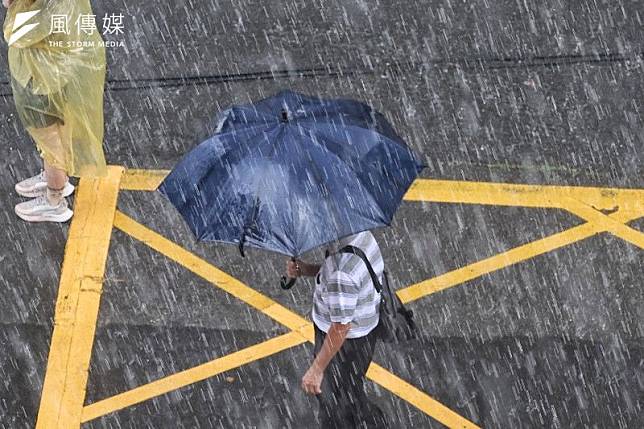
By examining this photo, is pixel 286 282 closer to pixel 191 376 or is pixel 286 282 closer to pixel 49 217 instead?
pixel 191 376

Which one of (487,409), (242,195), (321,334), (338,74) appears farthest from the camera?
(338,74)

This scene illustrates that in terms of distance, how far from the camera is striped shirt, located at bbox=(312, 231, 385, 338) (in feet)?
15.7

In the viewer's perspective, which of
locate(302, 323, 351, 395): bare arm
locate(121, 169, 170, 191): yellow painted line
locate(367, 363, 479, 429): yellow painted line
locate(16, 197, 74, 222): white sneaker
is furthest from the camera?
locate(121, 169, 170, 191): yellow painted line

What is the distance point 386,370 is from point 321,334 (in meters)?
1.19

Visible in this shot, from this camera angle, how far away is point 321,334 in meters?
5.32

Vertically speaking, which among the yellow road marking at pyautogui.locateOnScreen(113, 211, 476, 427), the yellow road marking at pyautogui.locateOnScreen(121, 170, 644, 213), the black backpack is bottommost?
the yellow road marking at pyautogui.locateOnScreen(113, 211, 476, 427)

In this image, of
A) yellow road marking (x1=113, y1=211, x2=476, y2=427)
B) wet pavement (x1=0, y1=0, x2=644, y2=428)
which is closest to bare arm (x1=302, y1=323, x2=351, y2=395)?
wet pavement (x1=0, y1=0, x2=644, y2=428)

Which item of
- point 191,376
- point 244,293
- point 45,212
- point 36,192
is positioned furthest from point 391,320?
point 36,192

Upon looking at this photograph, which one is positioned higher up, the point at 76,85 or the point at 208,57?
the point at 76,85

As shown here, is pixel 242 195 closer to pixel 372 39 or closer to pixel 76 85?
pixel 76 85

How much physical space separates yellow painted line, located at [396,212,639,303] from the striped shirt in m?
1.84

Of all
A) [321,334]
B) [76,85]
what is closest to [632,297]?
[321,334]

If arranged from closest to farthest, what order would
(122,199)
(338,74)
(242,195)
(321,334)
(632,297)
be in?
(242,195) → (321,334) → (632,297) → (122,199) → (338,74)

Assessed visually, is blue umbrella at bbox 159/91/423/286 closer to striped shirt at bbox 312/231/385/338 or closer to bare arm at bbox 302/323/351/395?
striped shirt at bbox 312/231/385/338
